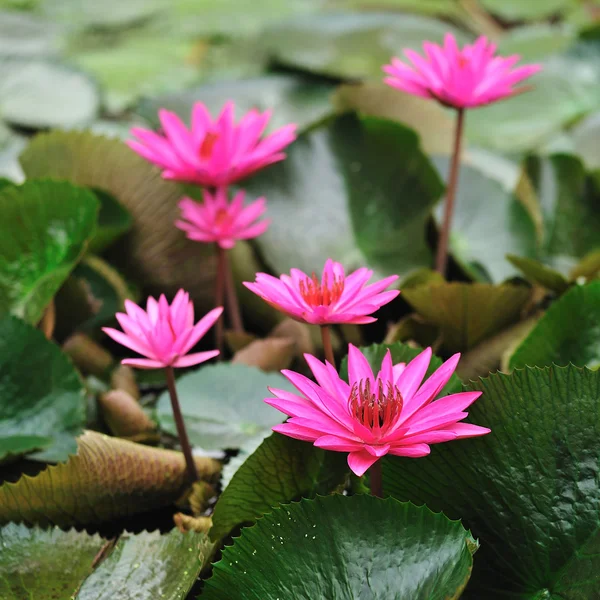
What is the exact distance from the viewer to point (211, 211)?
A: 771 millimetres

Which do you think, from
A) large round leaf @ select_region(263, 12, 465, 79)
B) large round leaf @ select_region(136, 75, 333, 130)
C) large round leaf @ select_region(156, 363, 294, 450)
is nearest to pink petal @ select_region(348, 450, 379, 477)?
large round leaf @ select_region(156, 363, 294, 450)

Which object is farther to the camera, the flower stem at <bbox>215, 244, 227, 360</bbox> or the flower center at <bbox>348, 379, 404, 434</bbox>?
the flower stem at <bbox>215, 244, 227, 360</bbox>

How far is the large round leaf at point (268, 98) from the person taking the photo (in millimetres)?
1330

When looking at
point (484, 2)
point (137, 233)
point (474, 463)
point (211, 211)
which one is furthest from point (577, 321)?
point (484, 2)

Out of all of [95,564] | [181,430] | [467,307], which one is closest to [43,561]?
[95,564]

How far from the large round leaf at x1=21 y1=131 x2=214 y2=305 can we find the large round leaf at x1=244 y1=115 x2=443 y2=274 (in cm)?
10

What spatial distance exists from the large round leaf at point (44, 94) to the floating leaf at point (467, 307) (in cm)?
106

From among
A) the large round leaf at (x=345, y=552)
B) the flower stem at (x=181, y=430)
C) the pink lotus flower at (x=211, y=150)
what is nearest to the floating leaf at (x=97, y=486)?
the flower stem at (x=181, y=430)

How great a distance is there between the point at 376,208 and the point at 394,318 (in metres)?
0.15

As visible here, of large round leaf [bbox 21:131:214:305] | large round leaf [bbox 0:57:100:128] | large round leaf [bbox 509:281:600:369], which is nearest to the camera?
large round leaf [bbox 509:281:600:369]

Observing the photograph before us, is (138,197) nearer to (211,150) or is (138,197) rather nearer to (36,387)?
(211,150)

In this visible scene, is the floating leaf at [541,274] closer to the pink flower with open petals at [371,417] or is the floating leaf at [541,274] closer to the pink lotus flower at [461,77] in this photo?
the pink lotus flower at [461,77]

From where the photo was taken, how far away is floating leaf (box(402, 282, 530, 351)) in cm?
77

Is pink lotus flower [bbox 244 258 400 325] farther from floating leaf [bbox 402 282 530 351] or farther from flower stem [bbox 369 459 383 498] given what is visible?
floating leaf [bbox 402 282 530 351]
